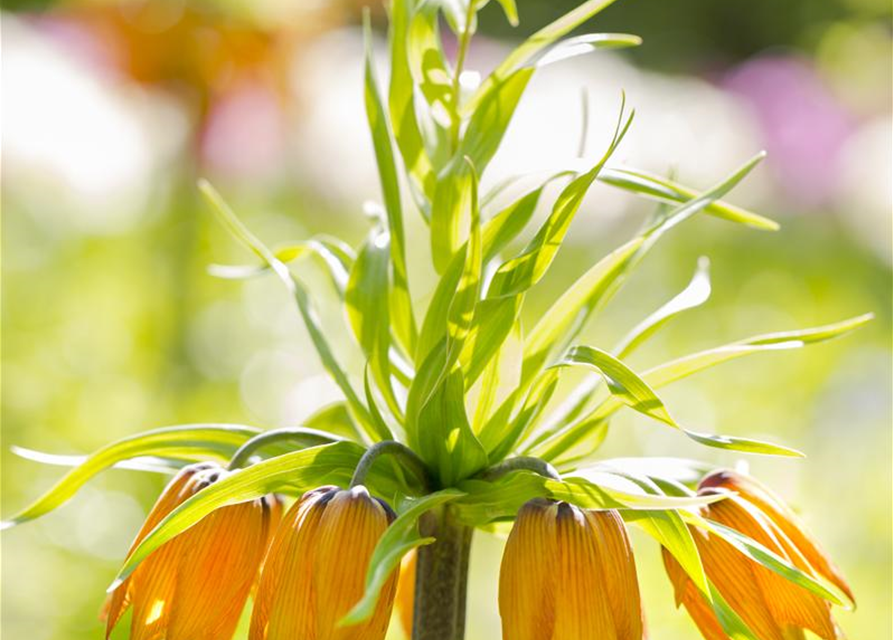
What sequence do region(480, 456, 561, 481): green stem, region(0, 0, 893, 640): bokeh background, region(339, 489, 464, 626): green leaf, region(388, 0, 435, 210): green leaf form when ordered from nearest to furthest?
1. region(339, 489, 464, 626): green leaf
2. region(480, 456, 561, 481): green stem
3. region(388, 0, 435, 210): green leaf
4. region(0, 0, 893, 640): bokeh background

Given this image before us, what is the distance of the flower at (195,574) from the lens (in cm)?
60

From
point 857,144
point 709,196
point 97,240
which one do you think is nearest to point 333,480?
point 709,196

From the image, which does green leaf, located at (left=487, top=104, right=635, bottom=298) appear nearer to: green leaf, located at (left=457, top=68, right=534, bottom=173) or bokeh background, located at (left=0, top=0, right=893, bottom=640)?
green leaf, located at (left=457, top=68, right=534, bottom=173)

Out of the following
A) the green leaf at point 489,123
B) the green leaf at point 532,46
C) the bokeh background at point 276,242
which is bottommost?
the bokeh background at point 276,242

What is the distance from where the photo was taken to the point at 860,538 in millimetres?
2441

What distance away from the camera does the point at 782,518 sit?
64 centimetres

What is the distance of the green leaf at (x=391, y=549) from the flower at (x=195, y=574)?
0.28ft

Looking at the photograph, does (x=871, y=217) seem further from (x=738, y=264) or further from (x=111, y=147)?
(x=111, y=147)

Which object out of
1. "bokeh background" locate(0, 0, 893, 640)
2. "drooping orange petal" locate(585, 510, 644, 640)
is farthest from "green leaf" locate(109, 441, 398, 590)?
"bokeh background" locate(0, 0, 893, 640)

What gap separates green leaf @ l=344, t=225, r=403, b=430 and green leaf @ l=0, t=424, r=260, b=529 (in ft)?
0.23

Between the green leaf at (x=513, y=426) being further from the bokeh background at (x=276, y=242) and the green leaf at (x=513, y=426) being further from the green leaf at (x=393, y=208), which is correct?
the bokeh background at (x=276, y=242)

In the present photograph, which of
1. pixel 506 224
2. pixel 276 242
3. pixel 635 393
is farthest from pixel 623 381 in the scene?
pixel 276 242

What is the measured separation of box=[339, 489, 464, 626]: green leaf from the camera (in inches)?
18.7

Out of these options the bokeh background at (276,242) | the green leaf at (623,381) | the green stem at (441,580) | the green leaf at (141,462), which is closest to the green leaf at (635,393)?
the green leaf at (623,381)
